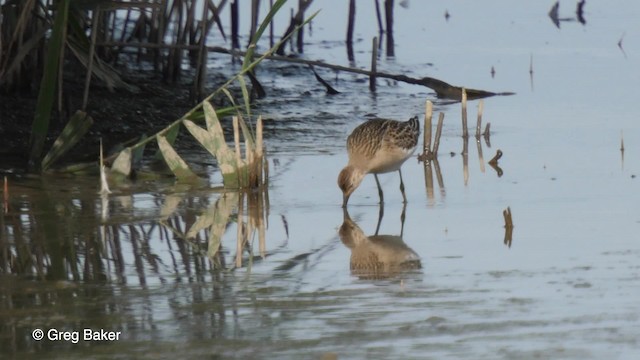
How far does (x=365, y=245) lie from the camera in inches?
296

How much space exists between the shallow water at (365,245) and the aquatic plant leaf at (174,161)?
0.09m

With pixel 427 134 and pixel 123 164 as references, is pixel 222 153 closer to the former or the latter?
pixel 123 164

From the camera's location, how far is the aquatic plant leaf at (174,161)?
887 cm

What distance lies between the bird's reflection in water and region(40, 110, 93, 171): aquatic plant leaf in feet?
6.99

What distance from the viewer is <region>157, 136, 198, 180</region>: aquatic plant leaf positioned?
887cm

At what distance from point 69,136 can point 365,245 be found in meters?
2.65

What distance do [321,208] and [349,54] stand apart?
694 centimetres

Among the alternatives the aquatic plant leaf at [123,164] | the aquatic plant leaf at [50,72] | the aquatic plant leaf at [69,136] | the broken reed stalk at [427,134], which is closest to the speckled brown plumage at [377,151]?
the broken reed stalk at [427,134]

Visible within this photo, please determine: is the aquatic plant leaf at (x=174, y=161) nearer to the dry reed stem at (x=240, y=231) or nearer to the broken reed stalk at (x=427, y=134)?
the dry reed stem at (x=240, y=231)

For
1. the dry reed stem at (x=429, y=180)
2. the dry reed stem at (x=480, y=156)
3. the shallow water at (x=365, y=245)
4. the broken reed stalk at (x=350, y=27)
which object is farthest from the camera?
the broken reed stalk at (x=350, y=27)

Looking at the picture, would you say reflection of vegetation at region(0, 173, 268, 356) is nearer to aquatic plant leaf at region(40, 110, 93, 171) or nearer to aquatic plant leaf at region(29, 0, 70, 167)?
aquatic plant leaf at region(40, 110, 93, 171)

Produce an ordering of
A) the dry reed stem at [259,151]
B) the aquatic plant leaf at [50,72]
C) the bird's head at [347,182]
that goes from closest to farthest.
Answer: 1. the bird's head at [347,182]
2. the dry reed stem at [259,151]
3. the aquatic plant leaf at [50,72]

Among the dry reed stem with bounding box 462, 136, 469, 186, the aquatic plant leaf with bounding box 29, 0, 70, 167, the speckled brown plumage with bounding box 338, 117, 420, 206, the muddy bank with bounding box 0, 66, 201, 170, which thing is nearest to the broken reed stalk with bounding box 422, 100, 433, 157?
the dry reed stem with bounding box 462, 136, 469, 186

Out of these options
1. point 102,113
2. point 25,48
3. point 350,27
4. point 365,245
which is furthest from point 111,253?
point 350,27
